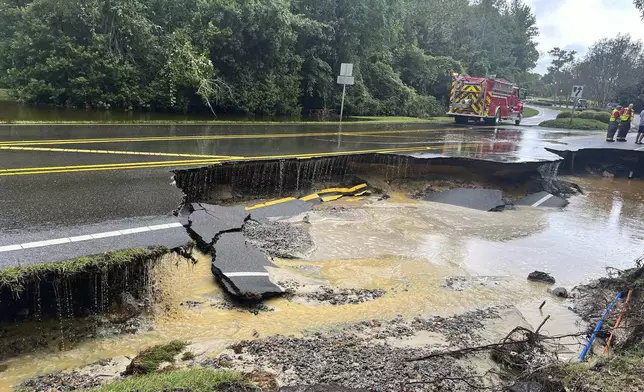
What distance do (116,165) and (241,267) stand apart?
416cm

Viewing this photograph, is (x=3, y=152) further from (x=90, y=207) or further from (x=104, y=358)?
(x=104, y=358)

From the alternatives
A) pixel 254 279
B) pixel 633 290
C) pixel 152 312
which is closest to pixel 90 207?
pixel 152 312

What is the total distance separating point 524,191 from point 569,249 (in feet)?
14.6

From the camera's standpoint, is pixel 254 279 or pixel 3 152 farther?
pixel 3 152

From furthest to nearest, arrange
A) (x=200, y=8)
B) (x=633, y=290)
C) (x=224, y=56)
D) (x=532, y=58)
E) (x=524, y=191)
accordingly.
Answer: (x=532, y=58), (x=224, y=56), (x=200, y=8), (x=524, y=191), (x=633, y=290)

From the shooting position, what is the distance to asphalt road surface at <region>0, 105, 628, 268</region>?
549cm

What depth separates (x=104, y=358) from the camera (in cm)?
428

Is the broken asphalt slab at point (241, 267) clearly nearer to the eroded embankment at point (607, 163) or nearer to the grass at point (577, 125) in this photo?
the eroded embankment at point (607, 163)

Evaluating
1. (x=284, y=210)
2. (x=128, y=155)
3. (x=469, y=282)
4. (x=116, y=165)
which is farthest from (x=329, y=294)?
Result: (x=128, y=155)

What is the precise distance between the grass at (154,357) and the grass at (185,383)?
29 cm

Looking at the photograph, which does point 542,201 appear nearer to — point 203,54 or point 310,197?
point 310,197

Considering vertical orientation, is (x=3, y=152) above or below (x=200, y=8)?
below

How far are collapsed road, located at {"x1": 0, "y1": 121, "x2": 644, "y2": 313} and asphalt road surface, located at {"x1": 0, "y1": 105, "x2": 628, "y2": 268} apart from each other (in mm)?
22

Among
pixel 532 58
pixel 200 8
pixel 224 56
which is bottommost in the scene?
pixel 224 56
